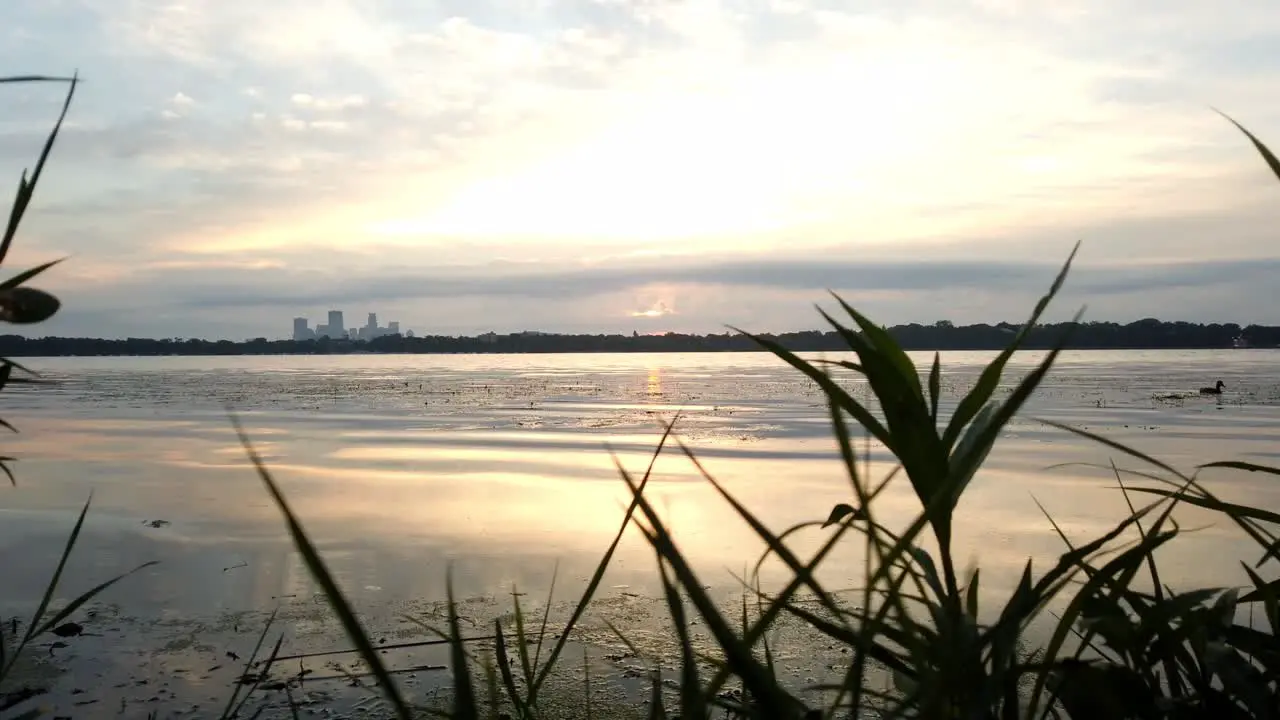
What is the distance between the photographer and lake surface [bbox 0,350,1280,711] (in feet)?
A: 17.0

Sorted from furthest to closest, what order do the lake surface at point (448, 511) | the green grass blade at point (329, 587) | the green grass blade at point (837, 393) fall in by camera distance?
the lake surface at point (448, 511) < the green grass blade at point (837, 393) < the green grass blade at point (329, 587)

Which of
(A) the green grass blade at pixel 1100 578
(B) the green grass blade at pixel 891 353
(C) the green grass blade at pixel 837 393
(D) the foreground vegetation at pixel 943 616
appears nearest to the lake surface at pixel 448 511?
(D) the foreground vegetation at pixel 943 616

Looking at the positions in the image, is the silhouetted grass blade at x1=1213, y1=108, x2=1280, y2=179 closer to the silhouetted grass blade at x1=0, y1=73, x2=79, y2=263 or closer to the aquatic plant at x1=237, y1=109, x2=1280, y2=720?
the aquatic plant at x1=237, y1=109, x2=1280, y2=720

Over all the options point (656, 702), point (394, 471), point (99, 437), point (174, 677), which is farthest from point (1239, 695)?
point (99, 437)

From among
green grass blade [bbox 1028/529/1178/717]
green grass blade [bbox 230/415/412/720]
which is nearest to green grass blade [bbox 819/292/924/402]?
green grass blade [bbox 1028/529/1178/717]

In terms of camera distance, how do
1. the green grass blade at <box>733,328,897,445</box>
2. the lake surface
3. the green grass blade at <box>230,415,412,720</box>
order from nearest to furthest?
the green grass blade at <box>230,415,412,720</box>, the green grass blade at <box>733,328,897,445</box>, the lake surface

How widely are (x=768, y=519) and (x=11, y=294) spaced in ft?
22.9

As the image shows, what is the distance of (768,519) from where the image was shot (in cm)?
747

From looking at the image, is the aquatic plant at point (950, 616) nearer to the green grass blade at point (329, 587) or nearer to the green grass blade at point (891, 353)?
the green grass blade at point (891, 353)

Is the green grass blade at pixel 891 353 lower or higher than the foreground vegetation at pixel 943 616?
higher

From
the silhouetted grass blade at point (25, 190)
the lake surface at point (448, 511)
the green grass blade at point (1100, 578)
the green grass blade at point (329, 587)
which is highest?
the silhouetted grass blade at point (25, 190)

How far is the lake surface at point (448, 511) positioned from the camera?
5.20 m

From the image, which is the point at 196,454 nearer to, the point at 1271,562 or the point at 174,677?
the point at 174,677

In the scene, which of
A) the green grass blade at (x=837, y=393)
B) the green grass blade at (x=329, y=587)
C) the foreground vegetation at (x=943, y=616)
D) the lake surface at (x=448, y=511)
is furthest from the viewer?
the lake surface at (x=448, y=511)
